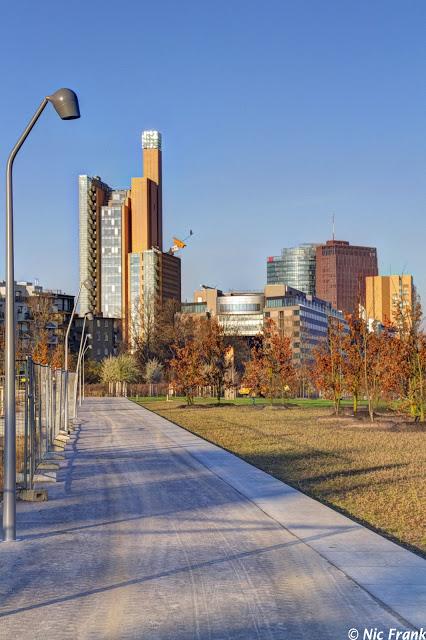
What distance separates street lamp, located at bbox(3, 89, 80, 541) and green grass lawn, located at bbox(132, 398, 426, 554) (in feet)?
16.7

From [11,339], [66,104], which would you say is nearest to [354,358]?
[11,339]

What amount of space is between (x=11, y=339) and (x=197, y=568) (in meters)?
4.07

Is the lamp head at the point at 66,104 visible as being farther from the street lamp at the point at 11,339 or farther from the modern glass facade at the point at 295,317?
the modern glass facade at the point at 295,317

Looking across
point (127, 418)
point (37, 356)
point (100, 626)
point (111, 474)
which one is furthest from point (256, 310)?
point (100, 626)

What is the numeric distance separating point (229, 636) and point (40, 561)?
372 centimetres

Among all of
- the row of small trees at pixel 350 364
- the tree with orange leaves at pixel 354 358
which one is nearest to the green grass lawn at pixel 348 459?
the row of small trees at pixel 350 364

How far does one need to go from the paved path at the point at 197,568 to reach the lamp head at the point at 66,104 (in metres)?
5.59

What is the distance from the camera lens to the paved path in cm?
756

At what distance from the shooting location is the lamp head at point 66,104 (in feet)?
37.7

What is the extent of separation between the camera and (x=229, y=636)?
7156mm

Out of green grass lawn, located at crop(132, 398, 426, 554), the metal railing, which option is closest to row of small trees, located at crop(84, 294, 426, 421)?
green grass lawn, located at crop(132, 398, 426, 554)

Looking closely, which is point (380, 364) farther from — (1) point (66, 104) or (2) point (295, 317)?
(2) point (295, 317)

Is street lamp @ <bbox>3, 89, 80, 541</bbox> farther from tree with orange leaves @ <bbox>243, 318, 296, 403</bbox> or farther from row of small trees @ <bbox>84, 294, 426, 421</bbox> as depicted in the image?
tree with orange leaves @ <bbox>243, 318, 296, 403</bbox>

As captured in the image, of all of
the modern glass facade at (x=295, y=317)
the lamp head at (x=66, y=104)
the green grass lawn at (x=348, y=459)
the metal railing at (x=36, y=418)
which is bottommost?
the green grass lawn at (x=348, y=459)
